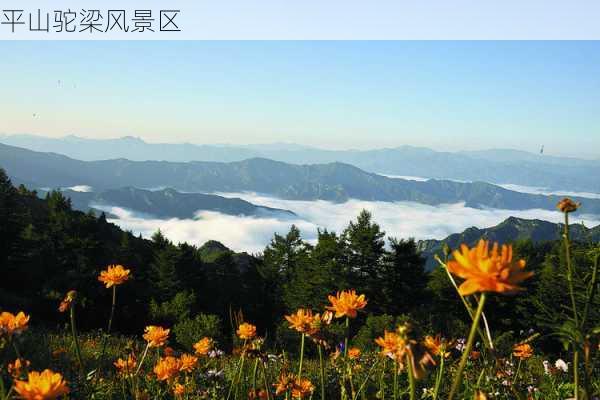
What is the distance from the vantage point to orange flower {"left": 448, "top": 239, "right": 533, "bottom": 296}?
4.12 ft

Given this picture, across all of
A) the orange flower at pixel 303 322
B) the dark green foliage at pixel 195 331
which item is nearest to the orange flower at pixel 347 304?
the orange flower at pixel 303 322

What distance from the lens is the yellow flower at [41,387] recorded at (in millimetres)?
1571

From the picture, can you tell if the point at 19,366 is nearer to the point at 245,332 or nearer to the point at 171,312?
the point at 245,332

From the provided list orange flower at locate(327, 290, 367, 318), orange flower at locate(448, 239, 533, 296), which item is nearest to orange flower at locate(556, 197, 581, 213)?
orange flower at locate(448, 239, 533, 296)

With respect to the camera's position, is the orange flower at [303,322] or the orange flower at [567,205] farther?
the orange flower at [303,322]

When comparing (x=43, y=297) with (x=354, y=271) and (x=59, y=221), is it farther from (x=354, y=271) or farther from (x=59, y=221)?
(x=354, y=271)

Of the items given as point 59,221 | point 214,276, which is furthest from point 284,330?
point 214,276

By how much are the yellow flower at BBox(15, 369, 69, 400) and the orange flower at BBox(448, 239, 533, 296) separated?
4.65 feet

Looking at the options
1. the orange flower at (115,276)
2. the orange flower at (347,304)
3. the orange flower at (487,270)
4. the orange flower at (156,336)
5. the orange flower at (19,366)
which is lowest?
the orange flower at (156,336)

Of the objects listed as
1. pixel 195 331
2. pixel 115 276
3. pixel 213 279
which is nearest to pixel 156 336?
pixel 115 276

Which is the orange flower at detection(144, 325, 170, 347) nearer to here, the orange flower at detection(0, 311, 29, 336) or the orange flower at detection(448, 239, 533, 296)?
the orange flower at detection(0, 311, 29, 336)

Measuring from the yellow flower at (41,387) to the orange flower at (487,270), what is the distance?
1.42m

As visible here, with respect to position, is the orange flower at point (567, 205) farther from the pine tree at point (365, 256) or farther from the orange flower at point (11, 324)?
the pine tree at point (365, 256)

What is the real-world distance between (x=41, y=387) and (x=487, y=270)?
1.55 m
